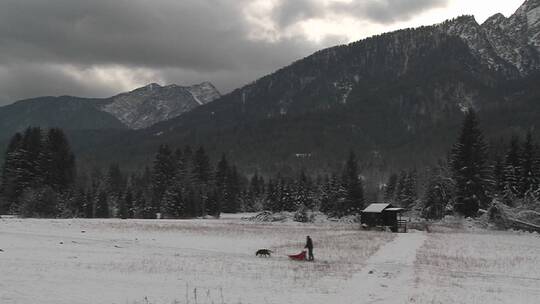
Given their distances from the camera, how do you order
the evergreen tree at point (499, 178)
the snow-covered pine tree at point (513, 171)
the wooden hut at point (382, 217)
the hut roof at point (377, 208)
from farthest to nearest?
1. the evergreen tree at point (499, 178)
2. the snow-covered pine tree at point (513, 171)
3. the hut roof at point (377, 208)
4. the wooden hut at point (382, 217)

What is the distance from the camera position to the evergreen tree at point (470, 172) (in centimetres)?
6894

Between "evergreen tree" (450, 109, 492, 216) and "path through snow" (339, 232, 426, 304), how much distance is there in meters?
38.5

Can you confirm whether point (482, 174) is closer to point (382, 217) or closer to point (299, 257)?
point (382, 217)

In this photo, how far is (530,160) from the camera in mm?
70188

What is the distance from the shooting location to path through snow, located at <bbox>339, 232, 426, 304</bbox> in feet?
61.5

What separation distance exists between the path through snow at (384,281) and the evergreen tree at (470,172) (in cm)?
3846

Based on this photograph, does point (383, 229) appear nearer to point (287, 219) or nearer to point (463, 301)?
point (287, 219)

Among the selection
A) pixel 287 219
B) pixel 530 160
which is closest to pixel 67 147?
pixel 287 219

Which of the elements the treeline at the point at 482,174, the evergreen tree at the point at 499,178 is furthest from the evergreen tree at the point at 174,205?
the evergreen tree at the point at 499,178

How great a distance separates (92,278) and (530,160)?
6539 cm

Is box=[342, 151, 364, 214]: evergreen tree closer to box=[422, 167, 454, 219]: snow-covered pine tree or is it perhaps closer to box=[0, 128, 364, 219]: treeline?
box=[0, 128, 364, 219]: treeline

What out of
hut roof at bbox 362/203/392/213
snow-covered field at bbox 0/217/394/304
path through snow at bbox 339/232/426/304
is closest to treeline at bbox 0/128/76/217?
hut roof at bbox 362/203/392/213

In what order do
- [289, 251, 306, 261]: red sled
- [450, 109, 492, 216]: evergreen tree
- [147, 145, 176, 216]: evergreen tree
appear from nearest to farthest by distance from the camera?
[289, 251, 306, 261]: red sled
[450, 109, 492, 216]: evergreen tree
[147, 145, 176, 216]: evergreen tree

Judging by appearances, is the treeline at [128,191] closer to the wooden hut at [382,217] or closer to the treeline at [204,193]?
the treeline at [204,193]
